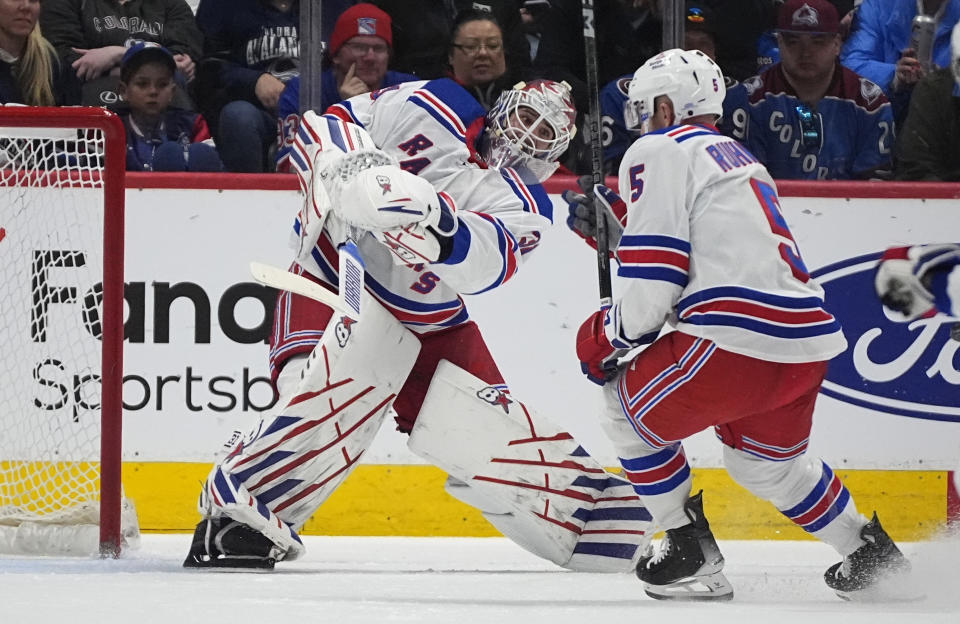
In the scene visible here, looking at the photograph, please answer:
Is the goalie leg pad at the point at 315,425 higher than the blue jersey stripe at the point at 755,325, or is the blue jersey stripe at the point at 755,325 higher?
the blue jersey stripe at the point at 755,325

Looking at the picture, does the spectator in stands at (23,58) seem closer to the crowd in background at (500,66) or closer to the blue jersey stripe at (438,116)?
the crowd in background at (500,66)

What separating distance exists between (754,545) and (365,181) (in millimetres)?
1826

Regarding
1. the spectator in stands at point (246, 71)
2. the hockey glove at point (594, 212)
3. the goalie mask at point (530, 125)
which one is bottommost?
the hockey glove at point (594, 212)

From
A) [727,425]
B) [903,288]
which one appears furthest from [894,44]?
[727,425]

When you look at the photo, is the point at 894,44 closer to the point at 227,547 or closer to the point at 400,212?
the point at 400,212

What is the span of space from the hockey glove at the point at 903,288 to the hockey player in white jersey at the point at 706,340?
0.41 ft

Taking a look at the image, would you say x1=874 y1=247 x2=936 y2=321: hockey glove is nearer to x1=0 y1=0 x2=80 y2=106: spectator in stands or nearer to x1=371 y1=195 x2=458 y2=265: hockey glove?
x1=371 y1=195 x2=458 y2=265: hockey glove

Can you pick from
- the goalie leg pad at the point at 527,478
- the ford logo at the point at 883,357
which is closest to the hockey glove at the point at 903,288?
the goalie leg pad at the point at 527,478

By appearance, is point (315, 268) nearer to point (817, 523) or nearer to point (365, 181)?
point (365, 181)

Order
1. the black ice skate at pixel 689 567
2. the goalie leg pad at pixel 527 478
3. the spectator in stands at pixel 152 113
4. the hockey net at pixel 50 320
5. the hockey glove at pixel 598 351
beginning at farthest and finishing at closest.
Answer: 1. the spectator in stands at pixel 152 113
2. the hockey net at pixel 50 320
3. the goalie leg pad at pixel 527 478
4. the hockey glove at pixel 598 351
5. the black ice skate at pixel 689 567

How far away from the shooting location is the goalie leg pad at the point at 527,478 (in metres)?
3.27

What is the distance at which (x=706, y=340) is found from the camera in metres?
2.69

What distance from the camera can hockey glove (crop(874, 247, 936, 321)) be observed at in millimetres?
2725

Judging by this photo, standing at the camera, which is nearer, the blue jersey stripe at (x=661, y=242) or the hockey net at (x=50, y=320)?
the blue jersey stripe at (x=661, y=242)
